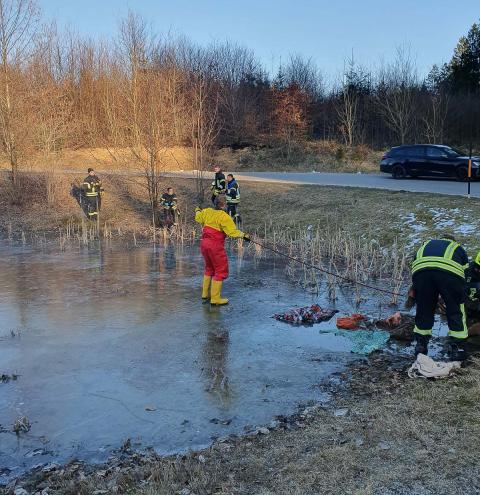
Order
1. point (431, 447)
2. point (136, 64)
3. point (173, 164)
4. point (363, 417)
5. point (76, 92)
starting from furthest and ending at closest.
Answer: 1. point (76, 92)
2. point (173, 164)
3. point (136, 64)
4. point (363, 417)
5. point (431, 447)

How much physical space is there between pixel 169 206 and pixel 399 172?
11.5 m

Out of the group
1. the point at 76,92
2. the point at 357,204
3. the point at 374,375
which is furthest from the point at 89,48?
the point at 374,375

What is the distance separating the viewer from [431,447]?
186 inches

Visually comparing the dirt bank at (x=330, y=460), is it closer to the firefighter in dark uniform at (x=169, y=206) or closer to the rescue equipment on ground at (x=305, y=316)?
the rescue equipment on ground at (x=305, y=316)

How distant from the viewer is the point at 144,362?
7.05 m

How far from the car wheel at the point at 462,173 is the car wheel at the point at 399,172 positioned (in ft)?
8.49

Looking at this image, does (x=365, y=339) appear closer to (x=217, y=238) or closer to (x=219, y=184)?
(x=217, y=238)

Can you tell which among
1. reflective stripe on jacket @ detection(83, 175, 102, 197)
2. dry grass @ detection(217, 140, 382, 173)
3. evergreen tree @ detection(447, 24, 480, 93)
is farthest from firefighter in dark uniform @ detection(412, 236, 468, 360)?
evergreen tree @ detection(447, 24, 480, 93)

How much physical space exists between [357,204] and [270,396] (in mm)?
13775

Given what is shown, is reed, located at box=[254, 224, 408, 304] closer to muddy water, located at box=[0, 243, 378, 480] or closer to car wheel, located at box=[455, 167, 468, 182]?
muddy water, located at box=[0, 243, 378, 480]

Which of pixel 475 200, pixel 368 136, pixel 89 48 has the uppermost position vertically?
pixel 89 48

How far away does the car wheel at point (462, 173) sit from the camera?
23.1m

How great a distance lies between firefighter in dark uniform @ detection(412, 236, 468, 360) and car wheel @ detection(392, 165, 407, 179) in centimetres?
1953

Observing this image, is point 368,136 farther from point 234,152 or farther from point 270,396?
point 270,396
